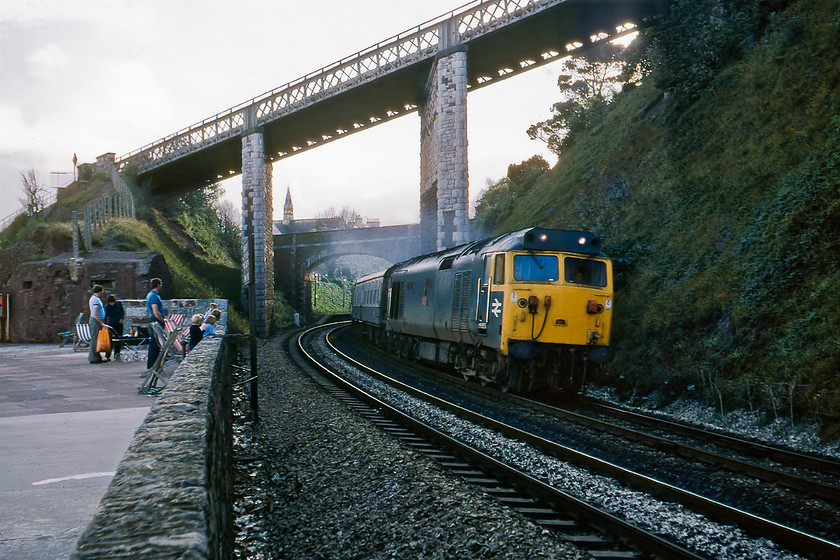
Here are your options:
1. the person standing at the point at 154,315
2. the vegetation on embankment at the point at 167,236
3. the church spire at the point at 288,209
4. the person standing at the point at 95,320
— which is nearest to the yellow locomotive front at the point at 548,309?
the person standing at the point at 154,315

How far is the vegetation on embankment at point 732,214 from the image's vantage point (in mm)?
9148

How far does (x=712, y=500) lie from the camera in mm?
5121

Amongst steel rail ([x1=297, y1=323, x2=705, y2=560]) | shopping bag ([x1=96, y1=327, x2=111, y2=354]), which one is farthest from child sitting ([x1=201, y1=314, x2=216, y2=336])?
steel rail ([x1=297, y1=323, x2=705, y2=560])

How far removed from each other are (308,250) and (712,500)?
140 feet

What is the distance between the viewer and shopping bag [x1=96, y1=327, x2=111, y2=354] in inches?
516

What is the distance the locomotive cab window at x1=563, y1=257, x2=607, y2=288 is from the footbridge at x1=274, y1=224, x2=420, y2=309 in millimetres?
33902

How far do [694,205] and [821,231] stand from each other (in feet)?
16.0

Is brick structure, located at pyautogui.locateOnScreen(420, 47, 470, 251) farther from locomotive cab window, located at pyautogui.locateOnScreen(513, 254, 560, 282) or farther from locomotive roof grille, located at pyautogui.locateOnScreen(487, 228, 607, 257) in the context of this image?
locomotive cab window, located at pyautogui.locateOnScreen(513, 254, 560, 282)

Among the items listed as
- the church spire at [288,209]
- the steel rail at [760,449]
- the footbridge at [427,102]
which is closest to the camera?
→ the steel rail at [760,449]

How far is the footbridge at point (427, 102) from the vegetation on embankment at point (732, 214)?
439cm

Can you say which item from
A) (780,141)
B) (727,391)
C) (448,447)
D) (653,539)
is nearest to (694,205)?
(780,141)

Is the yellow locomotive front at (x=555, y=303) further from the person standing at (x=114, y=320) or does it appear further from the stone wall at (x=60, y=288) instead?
the stone wall at (x=60, y=288)

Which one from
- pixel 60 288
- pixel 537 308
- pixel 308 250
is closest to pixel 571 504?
pixel 537 308

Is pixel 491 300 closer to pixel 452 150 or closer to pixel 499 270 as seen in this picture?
pixel 499 270
